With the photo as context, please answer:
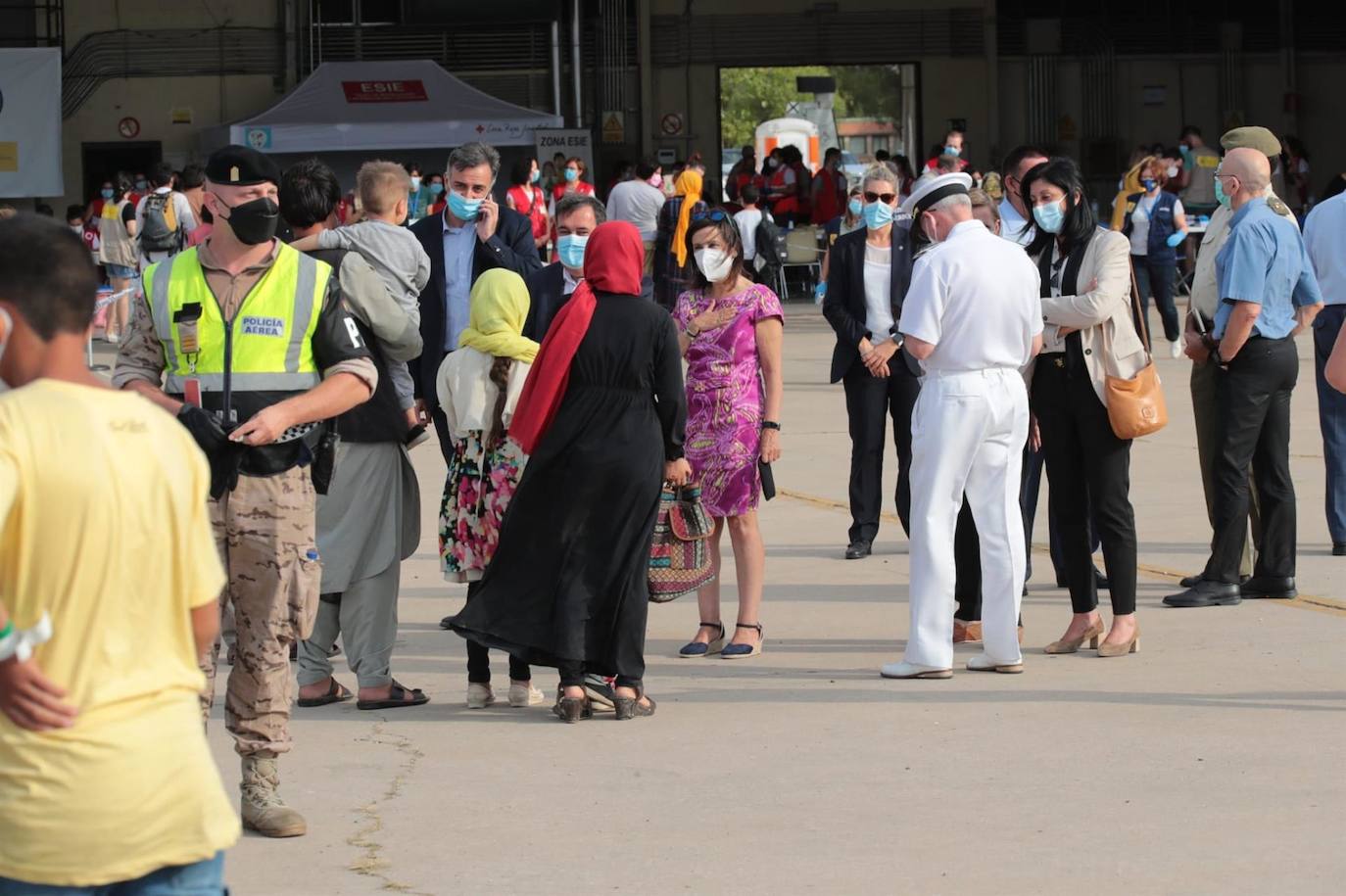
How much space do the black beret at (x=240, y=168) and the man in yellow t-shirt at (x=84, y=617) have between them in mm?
2112

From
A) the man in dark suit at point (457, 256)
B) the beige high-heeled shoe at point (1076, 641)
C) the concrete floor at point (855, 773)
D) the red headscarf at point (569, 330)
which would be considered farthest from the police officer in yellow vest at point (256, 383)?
the beige high-heeled shoe at point (1076, 641)

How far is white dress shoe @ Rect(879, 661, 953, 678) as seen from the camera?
718 centimetres

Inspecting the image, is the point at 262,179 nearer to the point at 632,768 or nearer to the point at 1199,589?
the point at 632,768

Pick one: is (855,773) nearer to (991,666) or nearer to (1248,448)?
(991,666)

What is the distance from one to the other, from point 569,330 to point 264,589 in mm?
1717

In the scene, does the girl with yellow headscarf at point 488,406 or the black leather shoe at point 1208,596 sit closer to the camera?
the girl with yellow headscarf at point 488,406

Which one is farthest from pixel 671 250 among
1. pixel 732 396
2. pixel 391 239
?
pixel 391 239

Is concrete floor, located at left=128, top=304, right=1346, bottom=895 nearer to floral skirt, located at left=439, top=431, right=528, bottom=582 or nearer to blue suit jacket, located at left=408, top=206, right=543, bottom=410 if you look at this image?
floral skirt, located at left=439, top=431, right=528, bottom=582

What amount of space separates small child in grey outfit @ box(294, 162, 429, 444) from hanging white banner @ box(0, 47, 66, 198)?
28.8m

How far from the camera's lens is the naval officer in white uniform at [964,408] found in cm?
696

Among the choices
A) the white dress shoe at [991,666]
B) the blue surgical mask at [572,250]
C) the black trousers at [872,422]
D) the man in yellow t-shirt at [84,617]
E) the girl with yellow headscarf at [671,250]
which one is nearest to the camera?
the man in yellow t-shirt at [84,617]

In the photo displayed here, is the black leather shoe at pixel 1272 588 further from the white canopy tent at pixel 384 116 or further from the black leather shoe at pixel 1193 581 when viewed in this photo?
the white canopy tent at pixel 384 116

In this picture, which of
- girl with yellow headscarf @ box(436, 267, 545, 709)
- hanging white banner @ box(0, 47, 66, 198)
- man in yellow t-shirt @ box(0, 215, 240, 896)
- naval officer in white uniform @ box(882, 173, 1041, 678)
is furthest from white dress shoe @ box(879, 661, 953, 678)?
hanging white banner @ box(0, 47, 66, 198)

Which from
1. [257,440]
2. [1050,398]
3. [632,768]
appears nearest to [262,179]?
[257,440]
